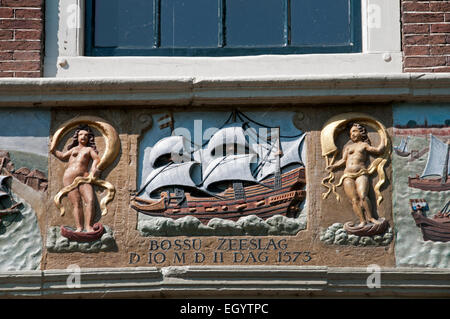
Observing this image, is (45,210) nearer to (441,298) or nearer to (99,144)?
(99,144)

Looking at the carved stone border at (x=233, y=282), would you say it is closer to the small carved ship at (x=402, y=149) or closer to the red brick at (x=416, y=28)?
the small carved ship at (x=402, y=149)

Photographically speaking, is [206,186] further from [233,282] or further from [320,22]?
[320,22]

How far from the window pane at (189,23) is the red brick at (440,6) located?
5.97 feet

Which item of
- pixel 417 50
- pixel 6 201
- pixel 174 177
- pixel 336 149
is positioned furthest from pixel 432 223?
pixel 6 201

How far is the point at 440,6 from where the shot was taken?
8.21 metres

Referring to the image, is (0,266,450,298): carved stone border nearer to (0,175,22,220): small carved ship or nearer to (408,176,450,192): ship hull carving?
(0,175,22,220): small carved ship

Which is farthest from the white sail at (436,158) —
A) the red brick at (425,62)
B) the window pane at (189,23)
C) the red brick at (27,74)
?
the red brick at (27,74)

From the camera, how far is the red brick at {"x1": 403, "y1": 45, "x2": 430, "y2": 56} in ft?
26.6

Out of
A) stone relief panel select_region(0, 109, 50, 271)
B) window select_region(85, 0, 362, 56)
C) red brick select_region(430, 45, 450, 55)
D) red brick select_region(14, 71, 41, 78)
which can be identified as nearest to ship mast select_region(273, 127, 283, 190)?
window select_region(85, 0, 362, 56)

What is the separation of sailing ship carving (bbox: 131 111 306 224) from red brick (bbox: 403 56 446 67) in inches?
42.8

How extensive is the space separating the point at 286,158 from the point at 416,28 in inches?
61.6

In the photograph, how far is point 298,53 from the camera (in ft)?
27.1

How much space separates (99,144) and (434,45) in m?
2.88
